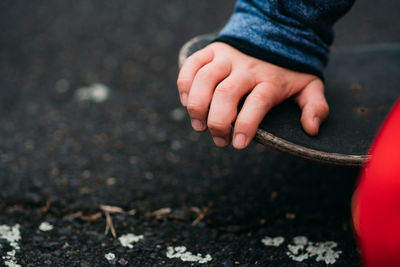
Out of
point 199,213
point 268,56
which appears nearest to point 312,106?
point 268,56

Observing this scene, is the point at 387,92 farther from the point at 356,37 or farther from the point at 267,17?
the point at 356,37

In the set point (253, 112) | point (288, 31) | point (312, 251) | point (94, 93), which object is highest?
point (288, 31)

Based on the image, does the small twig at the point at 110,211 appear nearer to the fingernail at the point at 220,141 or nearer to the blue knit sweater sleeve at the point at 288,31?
the fingernail at the point at 220,141

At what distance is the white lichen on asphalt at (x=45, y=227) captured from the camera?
36.0 inches

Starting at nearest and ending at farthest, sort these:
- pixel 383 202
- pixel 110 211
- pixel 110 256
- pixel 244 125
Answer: pixel 383 202, pixel 244 125, pixel 110 256, pixel 110 211

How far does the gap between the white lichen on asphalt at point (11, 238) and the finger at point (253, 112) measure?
551 mm

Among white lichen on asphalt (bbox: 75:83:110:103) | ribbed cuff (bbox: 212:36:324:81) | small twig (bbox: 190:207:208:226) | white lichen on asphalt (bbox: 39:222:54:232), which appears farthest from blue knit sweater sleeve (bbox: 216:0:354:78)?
white lichen on asphalt (bbox: 75:83:110:103)

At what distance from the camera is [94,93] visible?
1467mm

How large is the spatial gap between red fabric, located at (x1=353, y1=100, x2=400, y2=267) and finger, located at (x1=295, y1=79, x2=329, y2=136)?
0.78ft

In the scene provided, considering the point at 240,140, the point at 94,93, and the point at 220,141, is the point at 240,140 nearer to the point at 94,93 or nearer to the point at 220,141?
the point at 220,141

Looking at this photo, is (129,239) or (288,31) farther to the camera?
(129,239)

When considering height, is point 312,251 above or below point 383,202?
below

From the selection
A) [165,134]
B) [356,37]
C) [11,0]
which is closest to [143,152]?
[165,134]

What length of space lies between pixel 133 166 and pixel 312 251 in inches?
22.6
